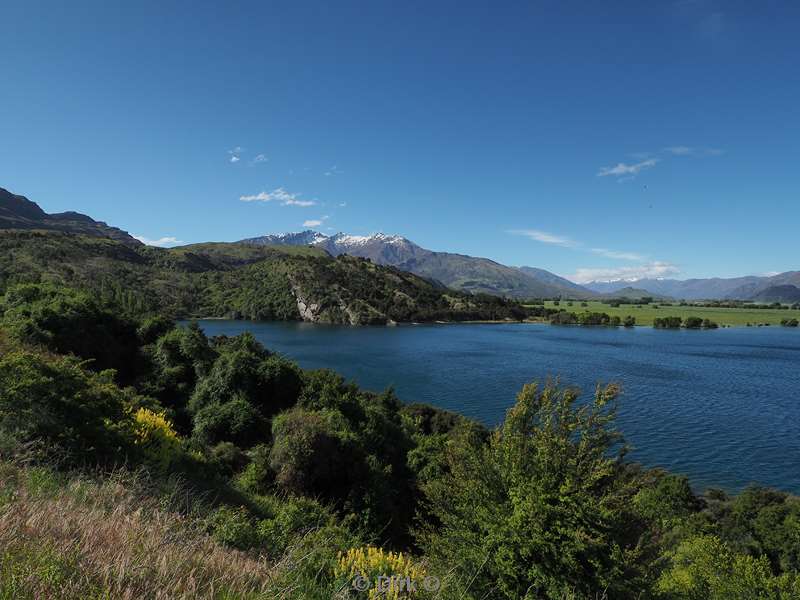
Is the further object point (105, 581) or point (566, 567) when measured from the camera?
point (566, 567)

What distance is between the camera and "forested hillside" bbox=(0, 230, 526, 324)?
125m

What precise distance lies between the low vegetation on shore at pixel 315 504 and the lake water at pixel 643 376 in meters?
8.91

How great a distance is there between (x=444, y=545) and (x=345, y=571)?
4.74 m

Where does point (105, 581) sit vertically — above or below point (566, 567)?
above

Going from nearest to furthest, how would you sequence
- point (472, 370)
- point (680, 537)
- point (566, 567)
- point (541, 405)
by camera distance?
point (566, 567) → point (541, 405) → point (680, 537) → point (472, 370)

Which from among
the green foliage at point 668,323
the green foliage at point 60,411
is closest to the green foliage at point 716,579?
the green foliage at point 60,411

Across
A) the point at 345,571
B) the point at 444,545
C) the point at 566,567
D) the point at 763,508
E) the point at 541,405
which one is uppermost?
the point at 541,405

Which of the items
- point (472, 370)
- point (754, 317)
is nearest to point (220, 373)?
point (472, 370)

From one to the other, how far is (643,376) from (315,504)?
62594 millimetres

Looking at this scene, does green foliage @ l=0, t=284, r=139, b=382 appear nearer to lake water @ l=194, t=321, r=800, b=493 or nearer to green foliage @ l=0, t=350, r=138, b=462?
green foliage @ l=0, t=350, r=138, b=462

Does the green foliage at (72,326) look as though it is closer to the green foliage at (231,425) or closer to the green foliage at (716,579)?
the green foliage at (231,425)

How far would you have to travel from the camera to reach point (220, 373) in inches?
1086

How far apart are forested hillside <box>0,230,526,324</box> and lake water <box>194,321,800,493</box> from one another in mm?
19720

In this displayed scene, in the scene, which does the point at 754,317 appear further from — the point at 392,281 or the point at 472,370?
the point at 472,370
